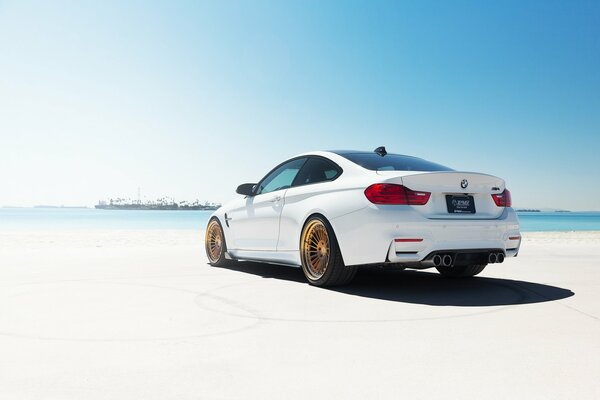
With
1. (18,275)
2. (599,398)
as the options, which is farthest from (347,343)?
(18,275)

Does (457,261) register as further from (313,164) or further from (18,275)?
(18,275)

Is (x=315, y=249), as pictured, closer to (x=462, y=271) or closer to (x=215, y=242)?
(x=462, y=271)

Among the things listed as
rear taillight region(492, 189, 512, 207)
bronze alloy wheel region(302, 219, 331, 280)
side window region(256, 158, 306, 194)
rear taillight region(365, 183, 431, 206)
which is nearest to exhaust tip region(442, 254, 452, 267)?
rear taillight region(365, 183, 431, 206)

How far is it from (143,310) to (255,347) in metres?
1.79

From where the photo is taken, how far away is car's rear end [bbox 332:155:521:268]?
5.62m

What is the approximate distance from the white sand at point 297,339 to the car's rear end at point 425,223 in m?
0.45

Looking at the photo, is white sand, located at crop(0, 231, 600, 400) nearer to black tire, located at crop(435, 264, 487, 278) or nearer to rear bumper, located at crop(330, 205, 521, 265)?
black tire, located at crop(435, 264, 487, 278)

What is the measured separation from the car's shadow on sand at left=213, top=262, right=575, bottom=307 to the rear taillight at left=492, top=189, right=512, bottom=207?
3.15ft

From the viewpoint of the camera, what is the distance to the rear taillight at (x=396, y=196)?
5.70m

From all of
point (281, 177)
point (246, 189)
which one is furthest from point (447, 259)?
point (246, 189)

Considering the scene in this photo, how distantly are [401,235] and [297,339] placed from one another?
2011 mm

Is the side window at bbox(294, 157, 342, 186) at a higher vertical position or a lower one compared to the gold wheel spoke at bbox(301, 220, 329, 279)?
higher

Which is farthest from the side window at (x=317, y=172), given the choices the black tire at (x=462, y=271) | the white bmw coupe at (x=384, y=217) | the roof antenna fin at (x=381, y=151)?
the black tire at (x=462, y=271)

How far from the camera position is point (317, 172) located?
7.07m
